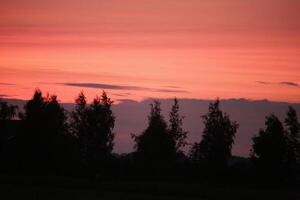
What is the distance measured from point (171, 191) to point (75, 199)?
14038 mm

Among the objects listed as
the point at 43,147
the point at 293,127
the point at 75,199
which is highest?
the point at 293,127

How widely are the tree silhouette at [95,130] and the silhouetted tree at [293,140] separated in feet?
91.3

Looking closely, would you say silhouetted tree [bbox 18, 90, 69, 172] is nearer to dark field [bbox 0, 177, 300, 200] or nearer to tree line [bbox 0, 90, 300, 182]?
tree line [bbox 0, 90, 300, 182]

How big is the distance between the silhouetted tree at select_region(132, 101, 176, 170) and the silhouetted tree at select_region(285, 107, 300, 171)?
18.0 metres

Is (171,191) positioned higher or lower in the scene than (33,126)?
lower

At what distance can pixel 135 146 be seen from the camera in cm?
9225

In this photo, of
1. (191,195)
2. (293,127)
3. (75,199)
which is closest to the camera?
(75,199)

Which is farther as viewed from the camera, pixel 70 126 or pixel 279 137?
pixel 70 126

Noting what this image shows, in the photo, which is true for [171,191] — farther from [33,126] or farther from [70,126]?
[70,126]

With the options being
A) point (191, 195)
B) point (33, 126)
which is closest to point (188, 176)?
point (33, 126)

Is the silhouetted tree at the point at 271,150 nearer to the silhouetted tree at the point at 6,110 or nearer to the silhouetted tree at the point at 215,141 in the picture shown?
the silhouetted tree at the point at 215,141

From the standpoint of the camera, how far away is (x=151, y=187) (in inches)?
2333

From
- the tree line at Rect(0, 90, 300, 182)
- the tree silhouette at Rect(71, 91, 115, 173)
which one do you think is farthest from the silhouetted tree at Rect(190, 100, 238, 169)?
the tree silhouette at Rect(71, 91, 115, 173)

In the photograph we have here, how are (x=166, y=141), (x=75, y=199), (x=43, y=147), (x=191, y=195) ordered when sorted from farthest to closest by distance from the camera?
(x=166, y=141) < (x=43, y=147) < (x=191, y=195) < (x=75, y=199)
